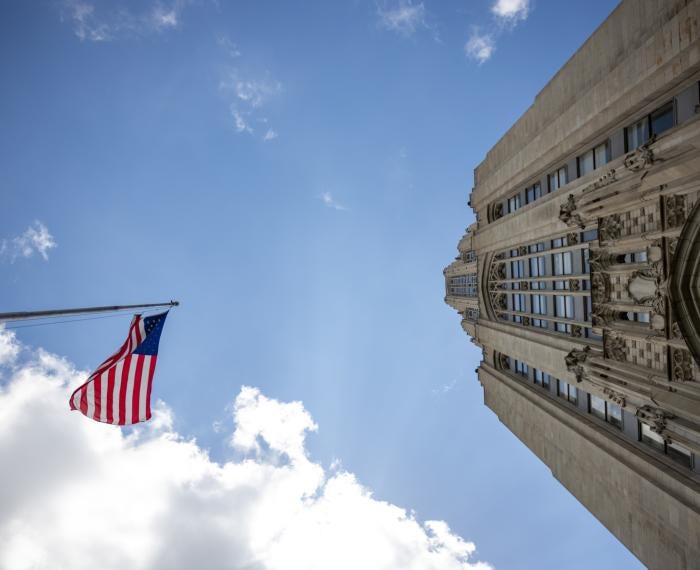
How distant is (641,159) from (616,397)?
11.1 meters

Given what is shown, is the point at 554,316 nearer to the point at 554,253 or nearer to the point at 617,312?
the point at 554,253

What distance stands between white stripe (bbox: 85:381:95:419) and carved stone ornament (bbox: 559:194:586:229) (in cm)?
2454

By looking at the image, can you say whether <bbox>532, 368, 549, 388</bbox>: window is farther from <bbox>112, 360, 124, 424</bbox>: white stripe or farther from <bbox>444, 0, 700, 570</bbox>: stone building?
<bbox>112, 360, 124, 424</bbox>: white stripe

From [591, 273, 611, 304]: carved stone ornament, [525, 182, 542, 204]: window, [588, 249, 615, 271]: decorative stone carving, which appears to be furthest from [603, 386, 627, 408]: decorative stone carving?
[525, 182, 542, 204]: window

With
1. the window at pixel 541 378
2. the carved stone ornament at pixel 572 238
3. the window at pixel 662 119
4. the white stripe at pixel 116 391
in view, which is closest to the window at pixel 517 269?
the window at pixel 541 378

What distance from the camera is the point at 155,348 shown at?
19172 millimetres

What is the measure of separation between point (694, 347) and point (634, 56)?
43.1ft

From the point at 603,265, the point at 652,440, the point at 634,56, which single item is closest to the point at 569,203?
the point at 603,265

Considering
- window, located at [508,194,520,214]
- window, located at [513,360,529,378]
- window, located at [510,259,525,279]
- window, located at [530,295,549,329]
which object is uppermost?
window, located at [508,194,520,214]

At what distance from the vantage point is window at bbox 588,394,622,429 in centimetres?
2323

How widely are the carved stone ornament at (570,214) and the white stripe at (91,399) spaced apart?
24541 mm

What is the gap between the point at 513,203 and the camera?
36.1 meters

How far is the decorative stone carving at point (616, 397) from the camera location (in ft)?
65.6

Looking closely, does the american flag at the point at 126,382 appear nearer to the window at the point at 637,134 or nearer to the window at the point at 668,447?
the window at the point at 668,447
